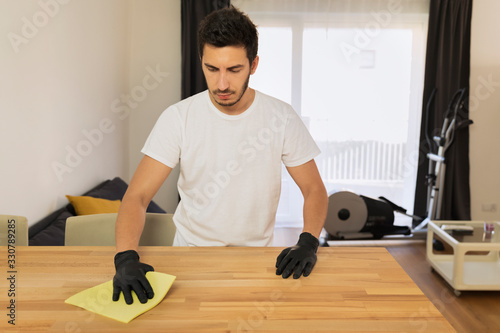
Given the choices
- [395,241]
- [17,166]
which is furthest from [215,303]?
[395,241]

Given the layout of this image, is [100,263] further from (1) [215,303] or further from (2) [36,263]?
Answer: (1) [215,303]

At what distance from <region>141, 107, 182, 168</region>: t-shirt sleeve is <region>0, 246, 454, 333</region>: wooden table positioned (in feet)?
1.06

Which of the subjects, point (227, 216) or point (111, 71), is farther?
point (111, 71)

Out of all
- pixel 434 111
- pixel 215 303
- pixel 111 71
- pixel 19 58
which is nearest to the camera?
pixel 215 303

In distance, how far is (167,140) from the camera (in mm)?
1638

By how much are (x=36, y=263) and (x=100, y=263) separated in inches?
7.2

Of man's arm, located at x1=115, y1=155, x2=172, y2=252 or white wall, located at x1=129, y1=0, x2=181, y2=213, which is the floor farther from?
white wall, located at x1=129, y1=0, x2=181, y2=213

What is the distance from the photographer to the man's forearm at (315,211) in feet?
5.28

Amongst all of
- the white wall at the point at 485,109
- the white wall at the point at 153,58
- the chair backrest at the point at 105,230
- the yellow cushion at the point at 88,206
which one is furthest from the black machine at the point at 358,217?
the chair backrest at the point at 105,230

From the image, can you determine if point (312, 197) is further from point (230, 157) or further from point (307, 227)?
point (230, 157)

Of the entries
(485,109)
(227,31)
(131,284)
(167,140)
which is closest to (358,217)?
(485,109)

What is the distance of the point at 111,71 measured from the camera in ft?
13.1

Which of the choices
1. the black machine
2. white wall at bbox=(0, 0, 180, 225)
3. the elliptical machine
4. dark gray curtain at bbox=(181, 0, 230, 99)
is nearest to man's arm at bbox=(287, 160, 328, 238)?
white wall at bbox=(0, 0, 180, 225)

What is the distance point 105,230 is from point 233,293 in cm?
91
